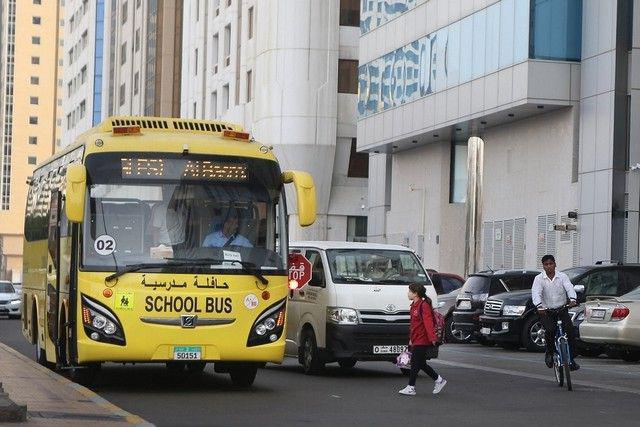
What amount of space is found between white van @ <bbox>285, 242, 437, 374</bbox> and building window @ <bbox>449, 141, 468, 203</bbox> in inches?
1246

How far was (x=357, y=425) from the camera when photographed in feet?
48.4

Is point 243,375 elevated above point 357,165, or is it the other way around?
point 357,165

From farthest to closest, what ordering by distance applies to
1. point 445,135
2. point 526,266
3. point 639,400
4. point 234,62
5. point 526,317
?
point 234,62 < point 445,135 < point 526,266 < point 526,317 < point 639,400

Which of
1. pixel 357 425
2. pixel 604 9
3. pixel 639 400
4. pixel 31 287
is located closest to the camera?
pixel 357 425

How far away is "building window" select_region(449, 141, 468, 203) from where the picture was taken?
178 ft

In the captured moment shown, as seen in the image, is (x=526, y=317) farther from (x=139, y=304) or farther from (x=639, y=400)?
(x=139, y=304)

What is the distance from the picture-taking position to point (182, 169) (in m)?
18.6

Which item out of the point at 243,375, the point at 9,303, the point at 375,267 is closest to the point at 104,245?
the point at 243,375

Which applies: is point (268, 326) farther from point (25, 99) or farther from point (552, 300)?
point (25, 99)

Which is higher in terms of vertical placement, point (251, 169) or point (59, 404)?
point (251, 169)

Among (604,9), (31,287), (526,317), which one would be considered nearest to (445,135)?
(604,9)

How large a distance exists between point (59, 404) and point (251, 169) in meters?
4.73

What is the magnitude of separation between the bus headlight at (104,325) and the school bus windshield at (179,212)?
45 cm

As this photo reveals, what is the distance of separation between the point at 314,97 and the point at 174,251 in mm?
50740
